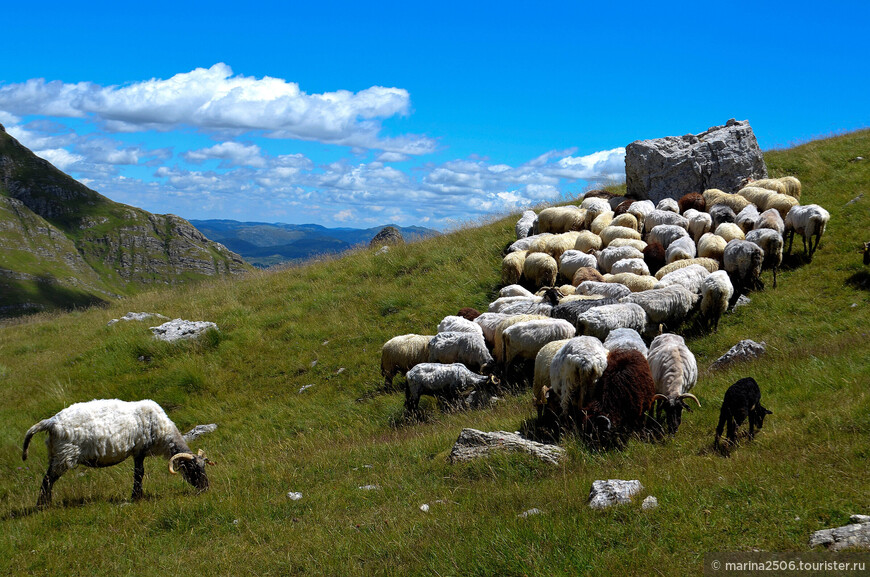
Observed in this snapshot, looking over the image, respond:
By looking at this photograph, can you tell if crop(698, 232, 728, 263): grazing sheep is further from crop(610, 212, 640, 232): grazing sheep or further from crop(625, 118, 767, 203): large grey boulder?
crop(625, 118, 767, 203): large grey boulder

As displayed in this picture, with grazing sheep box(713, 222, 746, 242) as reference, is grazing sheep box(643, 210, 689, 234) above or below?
above

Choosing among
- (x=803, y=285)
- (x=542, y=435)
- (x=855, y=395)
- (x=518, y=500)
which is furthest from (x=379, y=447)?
(x=803, y=285)

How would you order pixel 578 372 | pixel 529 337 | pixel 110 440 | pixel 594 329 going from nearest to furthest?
pixel 110 440 → pixel 578 372 → pixel 529 337 → pixel 594 329

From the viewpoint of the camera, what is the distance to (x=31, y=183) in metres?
188

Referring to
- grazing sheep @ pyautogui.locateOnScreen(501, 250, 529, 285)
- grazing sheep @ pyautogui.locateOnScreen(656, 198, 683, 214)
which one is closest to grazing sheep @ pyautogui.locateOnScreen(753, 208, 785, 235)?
grazing sheep @ pyautogui.locateOnScreen(656, 198, 683, 214)

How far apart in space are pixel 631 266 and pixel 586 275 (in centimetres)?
122

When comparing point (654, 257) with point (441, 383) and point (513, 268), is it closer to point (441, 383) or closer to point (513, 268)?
point (513, 268)

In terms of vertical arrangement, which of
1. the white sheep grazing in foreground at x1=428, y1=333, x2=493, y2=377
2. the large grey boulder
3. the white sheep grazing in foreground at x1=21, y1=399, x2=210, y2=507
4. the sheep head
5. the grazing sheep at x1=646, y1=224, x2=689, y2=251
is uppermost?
the large grey boulder

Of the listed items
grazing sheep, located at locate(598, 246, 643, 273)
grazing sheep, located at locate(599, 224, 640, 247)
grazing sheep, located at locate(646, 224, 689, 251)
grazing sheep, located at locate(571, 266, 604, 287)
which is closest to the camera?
grazing sheep, located at locate(571, 266, 604, 287)

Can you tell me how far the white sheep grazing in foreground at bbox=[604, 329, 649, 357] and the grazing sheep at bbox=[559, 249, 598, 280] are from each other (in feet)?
18.6

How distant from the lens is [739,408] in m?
6.76

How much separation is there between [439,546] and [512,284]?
39.5 feet

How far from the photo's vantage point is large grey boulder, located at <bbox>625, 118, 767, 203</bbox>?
2048cm

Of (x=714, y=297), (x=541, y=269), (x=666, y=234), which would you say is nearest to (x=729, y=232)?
(x=666, y=234)
